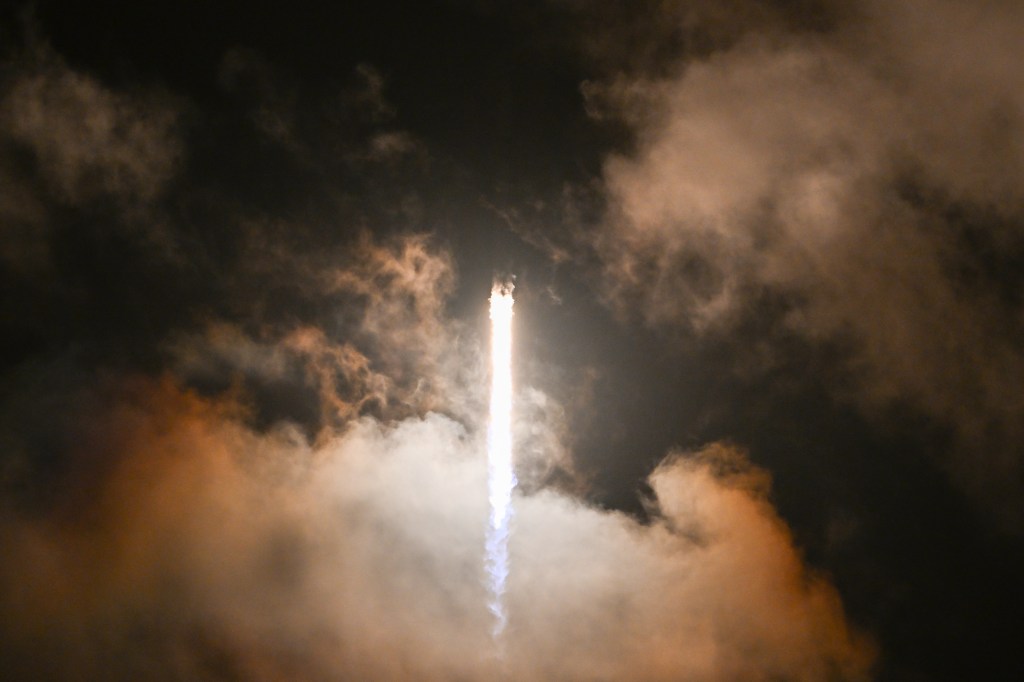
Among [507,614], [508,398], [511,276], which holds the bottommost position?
[507,614]

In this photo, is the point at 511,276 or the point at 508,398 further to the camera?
the point at 508,398

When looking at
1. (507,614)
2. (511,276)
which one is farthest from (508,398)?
(507,614)

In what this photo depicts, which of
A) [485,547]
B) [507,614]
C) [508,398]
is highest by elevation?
[508,398]

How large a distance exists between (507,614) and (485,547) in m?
3.09

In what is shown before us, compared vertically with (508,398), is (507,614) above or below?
below

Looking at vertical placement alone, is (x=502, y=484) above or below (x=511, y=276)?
below

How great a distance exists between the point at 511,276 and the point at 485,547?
496 inches

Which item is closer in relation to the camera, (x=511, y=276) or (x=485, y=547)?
(x=511, y=276)

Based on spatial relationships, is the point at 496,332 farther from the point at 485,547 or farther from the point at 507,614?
the point at 507,614

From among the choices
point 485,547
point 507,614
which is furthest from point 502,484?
point 507,614

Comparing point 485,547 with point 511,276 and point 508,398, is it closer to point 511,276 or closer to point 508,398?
point 508,398

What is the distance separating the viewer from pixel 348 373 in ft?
93.0

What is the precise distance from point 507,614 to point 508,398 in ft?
32.3

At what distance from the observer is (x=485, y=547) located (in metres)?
30.5
